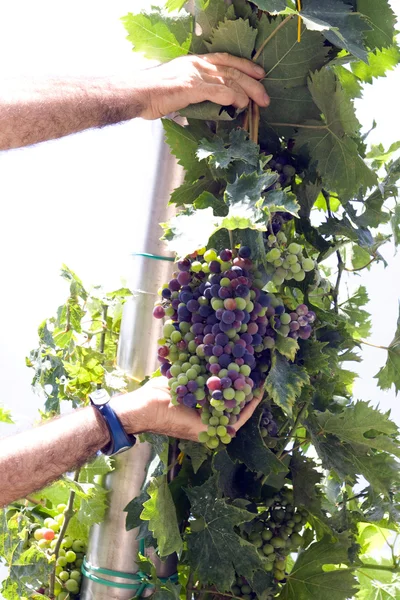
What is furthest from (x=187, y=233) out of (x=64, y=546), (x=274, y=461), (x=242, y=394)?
(x=64, y=546)

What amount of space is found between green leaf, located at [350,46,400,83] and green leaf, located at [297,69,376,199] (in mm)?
166

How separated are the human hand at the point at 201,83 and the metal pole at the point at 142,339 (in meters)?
0.10

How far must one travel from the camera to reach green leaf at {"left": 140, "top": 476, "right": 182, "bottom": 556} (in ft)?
2.87

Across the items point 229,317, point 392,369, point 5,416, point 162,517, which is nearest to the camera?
point 229,317

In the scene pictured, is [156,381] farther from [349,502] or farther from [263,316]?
[349,502]

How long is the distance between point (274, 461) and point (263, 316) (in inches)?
7.5

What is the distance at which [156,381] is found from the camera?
3.03 ft

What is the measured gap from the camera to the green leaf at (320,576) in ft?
3.26

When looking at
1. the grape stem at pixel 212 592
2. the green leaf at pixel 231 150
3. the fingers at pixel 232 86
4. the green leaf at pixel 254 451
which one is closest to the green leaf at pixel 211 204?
the green leaf at pixel 231 150

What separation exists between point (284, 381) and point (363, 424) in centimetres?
18

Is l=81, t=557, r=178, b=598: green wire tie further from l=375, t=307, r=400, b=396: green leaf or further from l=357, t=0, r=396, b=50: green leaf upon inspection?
l=357, t=0, r=396, b=50: green leaf

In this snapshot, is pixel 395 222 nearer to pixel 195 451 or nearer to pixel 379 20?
pixel 379 20

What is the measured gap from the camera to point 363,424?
3.15 ft

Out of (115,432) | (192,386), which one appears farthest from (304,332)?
(115,432)
